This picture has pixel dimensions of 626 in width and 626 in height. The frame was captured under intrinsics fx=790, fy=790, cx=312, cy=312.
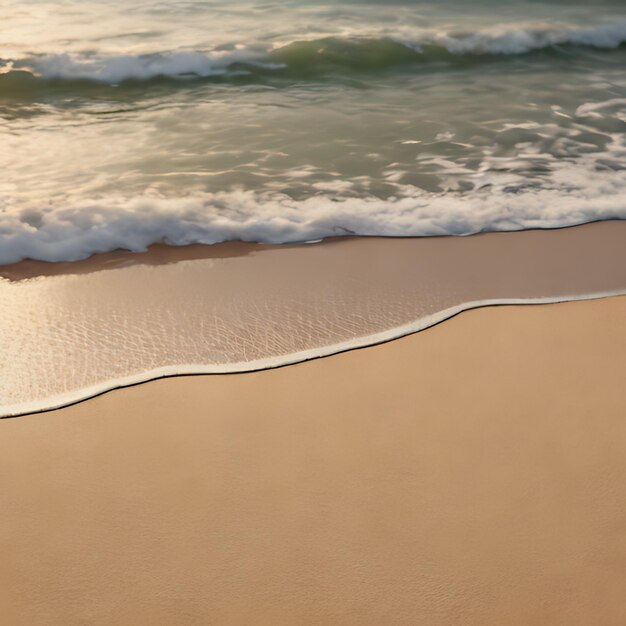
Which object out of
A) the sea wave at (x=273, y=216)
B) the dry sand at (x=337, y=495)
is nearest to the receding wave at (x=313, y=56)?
the sea wave at (x=273, y=216)

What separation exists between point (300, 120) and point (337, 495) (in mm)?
3894

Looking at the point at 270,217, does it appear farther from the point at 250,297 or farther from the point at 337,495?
the point at 337,495

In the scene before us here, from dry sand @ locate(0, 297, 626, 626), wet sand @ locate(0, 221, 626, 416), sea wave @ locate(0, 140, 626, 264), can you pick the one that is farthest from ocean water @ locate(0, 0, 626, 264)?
dry sand @ locate(0, 297, 626, 626)

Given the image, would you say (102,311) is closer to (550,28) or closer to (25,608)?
(25,608)

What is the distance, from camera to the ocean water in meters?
3.67

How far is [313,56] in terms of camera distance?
23.7 feet

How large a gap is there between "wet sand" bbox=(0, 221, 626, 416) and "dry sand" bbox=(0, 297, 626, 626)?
6.4 inches

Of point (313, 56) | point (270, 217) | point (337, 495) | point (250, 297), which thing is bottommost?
point (337, 495)

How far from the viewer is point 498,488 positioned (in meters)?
1.92

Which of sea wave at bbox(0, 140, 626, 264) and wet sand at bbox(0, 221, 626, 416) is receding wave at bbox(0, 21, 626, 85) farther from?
wet sand at bbox(0, 221, 626, 416)

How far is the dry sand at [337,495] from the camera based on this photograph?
5.45 ft

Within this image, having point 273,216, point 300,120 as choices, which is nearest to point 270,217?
point 273,216

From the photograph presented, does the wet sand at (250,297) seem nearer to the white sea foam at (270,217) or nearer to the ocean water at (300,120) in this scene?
the white sea foam at (270,217)

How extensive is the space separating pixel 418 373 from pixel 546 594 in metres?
0.85
